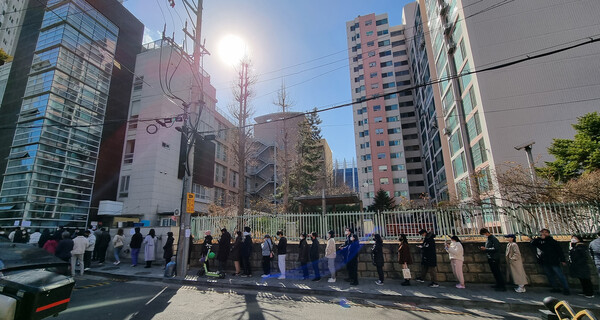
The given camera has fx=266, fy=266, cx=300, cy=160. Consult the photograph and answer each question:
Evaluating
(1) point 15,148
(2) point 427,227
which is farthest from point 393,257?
(1) point 15,148

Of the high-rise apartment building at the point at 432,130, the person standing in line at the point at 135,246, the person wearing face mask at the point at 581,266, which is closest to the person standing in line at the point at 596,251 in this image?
the person wearing face mask at the point at 581,266

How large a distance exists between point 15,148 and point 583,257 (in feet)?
104

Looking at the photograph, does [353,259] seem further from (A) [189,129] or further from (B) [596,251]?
(A) [189,129]

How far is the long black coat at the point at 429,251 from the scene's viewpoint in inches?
317

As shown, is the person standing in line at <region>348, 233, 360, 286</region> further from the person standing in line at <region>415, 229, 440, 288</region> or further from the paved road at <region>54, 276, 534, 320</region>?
the person standing in line at <region>415, 229, 440, 288</region>

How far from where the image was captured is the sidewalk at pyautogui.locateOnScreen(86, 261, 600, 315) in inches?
247

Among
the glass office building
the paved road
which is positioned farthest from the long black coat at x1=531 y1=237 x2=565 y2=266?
the glass office building

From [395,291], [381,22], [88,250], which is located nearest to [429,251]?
[395,291]

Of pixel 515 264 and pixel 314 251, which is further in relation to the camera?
pixel 314 251

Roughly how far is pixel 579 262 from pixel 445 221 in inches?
127

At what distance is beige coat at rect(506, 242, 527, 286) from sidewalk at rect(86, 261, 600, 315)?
331mm

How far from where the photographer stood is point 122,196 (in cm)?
2391

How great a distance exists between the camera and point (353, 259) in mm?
8609

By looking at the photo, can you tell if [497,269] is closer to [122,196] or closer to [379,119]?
[122,196]
